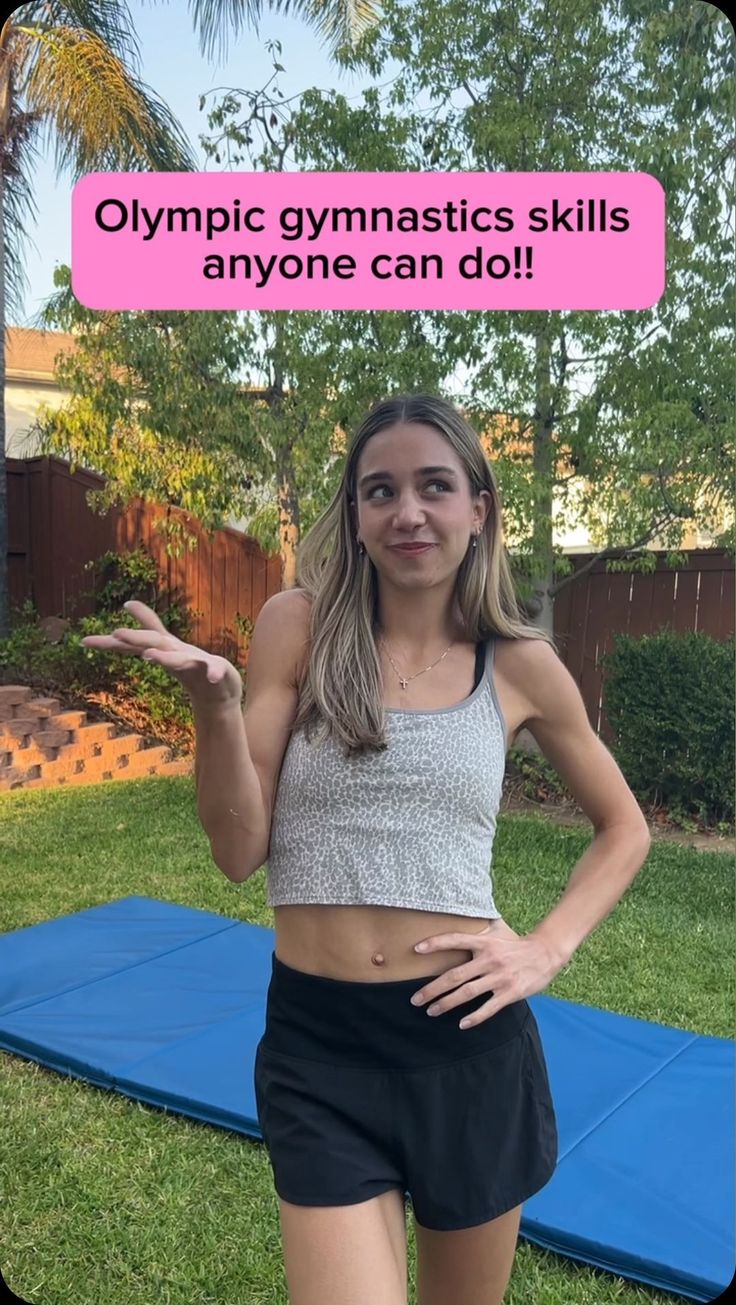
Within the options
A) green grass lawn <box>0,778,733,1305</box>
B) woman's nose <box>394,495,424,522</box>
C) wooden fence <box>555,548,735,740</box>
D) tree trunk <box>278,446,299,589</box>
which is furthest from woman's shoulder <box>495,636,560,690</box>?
wooden fence <box>555,548,735,740</box>

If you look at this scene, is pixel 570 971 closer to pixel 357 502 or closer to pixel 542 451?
pixel 357 502

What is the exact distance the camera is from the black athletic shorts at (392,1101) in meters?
1.12

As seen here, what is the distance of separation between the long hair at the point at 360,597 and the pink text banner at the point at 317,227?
1.50 metres

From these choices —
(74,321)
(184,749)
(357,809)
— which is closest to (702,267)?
(74,321)

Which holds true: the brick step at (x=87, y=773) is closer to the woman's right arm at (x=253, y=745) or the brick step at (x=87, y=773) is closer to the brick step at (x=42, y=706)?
the brick step at (x=42, y=706)

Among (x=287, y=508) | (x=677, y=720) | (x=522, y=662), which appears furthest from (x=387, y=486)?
(x=287, y=508)

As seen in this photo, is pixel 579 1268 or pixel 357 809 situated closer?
pixel 357 809

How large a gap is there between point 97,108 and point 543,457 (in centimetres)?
399

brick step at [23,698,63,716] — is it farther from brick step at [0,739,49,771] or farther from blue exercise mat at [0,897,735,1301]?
blue exercise mat at [0,897,735,1301]

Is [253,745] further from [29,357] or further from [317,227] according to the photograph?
[29,357]

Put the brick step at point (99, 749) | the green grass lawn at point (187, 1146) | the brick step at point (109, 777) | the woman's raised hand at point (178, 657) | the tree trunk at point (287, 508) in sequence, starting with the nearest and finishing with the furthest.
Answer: the woman's raised hand at point (178, 657), the green grass lawn at point (187, 1146), the tree trunk at point (287, 508), the brick step at point (109, 777), the brick step at point (99, 749)

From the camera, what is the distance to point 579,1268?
2.01m

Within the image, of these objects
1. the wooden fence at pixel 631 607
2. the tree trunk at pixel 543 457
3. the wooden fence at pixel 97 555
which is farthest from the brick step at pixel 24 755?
the wooden fence at pixel 631 607

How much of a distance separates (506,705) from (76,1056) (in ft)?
6.68
